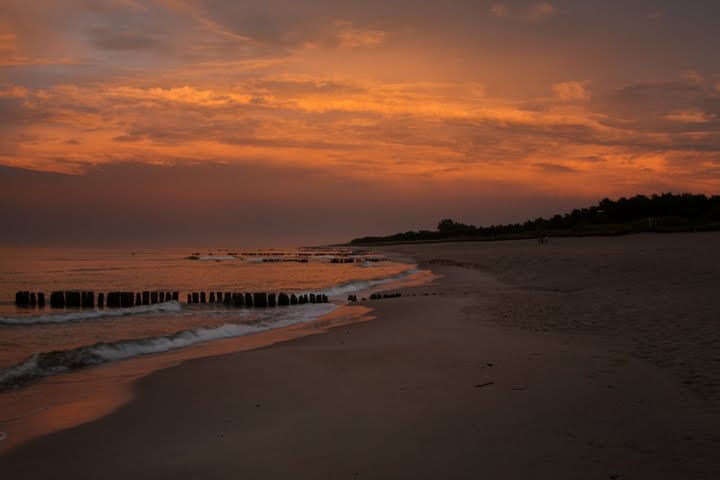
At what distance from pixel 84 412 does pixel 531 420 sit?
471 centimetres

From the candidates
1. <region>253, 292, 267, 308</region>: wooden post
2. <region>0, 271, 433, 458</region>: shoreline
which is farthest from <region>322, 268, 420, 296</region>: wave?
<region>0, 271, 433, 458</region>: shoreline

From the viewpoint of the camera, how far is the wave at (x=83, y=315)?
13.4 meters

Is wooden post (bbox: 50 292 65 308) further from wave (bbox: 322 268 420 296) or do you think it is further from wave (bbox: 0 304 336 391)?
wave (bbox: 322 268 420 296)

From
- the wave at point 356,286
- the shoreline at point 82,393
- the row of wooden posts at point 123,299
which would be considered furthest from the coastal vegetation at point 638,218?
the shoreline at point 82,393

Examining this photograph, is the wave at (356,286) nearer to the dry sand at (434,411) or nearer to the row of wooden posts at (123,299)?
the row of wooden posts at (123,299)

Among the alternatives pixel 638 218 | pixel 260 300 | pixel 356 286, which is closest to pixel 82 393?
pixel 260 300

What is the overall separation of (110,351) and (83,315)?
6538 millimetres

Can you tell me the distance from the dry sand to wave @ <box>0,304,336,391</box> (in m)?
1.98

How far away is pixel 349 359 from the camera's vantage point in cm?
754

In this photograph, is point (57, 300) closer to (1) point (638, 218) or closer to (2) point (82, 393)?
(2) point (82, 393)

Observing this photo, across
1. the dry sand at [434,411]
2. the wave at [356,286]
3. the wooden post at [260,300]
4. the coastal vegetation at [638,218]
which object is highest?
the coastal vegetation at [638,218]

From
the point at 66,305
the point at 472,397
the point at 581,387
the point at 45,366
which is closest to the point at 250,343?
the point at 45,366

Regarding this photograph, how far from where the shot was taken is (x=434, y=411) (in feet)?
15.9

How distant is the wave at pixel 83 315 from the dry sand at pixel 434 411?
26.8 feet
